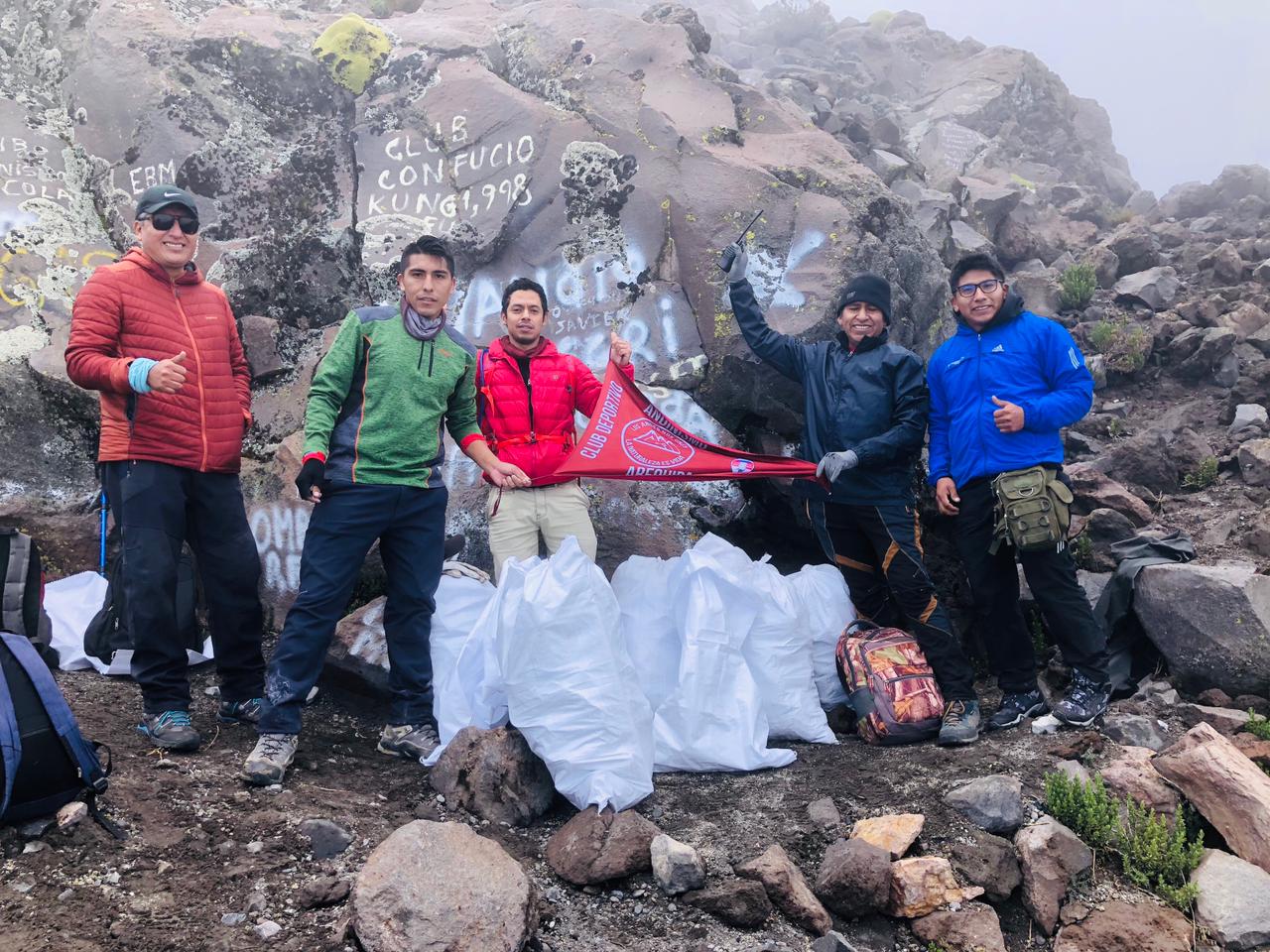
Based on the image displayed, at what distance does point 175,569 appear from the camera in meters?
3.54

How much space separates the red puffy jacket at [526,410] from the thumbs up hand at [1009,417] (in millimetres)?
1929

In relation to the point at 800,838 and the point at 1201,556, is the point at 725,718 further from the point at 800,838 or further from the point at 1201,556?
the point at 1201,556

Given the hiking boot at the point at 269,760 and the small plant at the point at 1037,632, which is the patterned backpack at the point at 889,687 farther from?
the hiking boot at the point at 269,760

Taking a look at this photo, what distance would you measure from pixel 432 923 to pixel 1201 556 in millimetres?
4748

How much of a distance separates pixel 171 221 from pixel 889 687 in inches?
142

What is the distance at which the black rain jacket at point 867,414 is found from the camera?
4.07m

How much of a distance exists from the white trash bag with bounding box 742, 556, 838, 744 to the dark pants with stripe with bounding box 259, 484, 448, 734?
1.40m

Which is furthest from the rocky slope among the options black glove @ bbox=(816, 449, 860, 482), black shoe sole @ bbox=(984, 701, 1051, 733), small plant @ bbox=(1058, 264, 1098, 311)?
small plant @ bbox=(1058, 264, 1098, 311)

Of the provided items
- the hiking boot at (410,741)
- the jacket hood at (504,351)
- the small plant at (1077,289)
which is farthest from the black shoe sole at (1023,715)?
the small plant at (1077,289)

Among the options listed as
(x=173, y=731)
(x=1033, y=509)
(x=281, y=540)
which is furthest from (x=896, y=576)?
(x=281, y=540)

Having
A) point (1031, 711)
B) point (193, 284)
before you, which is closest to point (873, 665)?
point (1031, 711)

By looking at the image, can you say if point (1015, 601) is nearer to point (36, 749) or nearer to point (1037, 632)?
point (1037, 632)

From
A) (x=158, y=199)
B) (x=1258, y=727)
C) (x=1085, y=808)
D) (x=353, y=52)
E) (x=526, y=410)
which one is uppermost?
(x=353, y=52)

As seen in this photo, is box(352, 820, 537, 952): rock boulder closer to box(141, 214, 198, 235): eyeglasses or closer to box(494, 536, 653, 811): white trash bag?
box(494, 536, 653, 811): white trash bag
